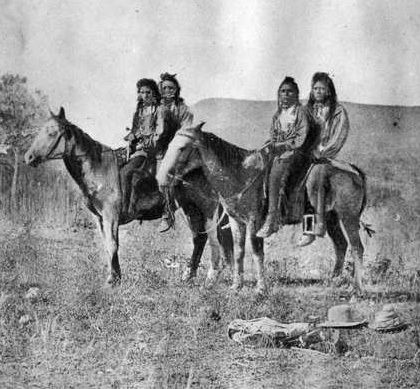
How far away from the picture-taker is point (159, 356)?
207 inches

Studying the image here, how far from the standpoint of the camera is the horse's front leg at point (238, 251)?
19.0 feet

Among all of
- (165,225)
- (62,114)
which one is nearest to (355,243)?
(165,225)

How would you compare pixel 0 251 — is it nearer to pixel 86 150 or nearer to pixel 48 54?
pixel 86 150

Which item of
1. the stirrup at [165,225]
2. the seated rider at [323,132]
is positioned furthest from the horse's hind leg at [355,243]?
the stirrup at [165,225]

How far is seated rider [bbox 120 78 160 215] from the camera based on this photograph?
600cm

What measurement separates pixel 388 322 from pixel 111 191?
97.3 inches

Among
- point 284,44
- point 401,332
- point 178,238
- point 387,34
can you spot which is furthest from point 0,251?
point 387,34

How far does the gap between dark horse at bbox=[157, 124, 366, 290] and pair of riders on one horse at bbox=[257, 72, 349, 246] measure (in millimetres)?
104

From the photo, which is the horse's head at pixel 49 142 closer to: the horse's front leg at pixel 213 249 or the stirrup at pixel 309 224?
the horse's front leg at pixel 213 249

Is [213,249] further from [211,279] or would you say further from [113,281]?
[113,281]

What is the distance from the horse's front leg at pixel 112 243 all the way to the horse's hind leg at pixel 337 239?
1.78 meters

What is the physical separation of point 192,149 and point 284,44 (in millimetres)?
1181

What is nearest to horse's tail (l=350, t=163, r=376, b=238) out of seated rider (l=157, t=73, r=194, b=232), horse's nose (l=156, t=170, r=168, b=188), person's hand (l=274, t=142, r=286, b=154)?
person's hand (l=274, t=142, r=286, b=154)

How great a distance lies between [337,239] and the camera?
5980mm
